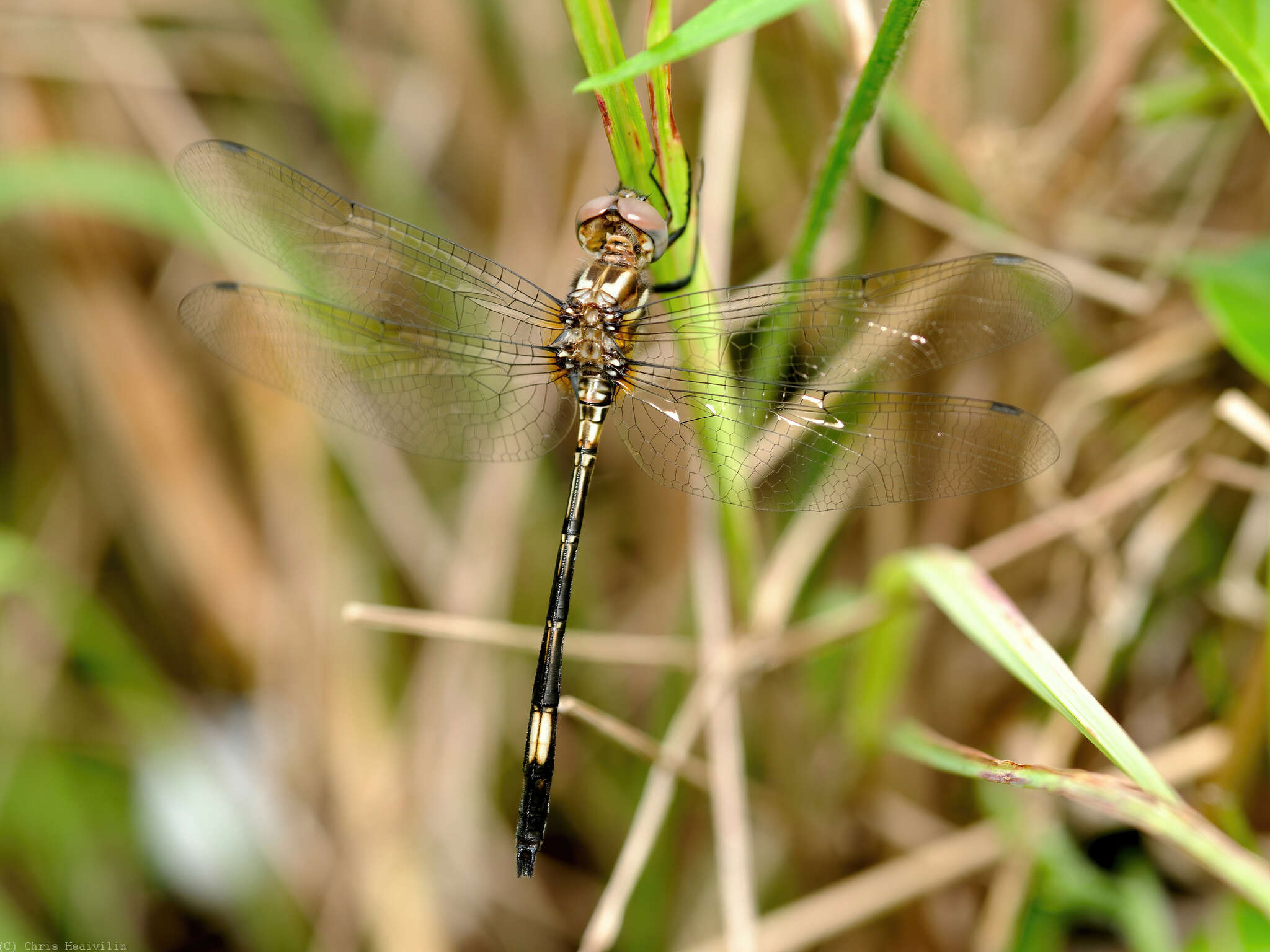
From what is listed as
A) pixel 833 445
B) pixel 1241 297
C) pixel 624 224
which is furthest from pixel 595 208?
pixel 1241 297

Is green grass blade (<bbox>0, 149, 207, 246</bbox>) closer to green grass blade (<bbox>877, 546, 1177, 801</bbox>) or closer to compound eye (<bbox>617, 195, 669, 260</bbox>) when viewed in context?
compound eye (<bbox>617, 195, 669, 260</bbox>)

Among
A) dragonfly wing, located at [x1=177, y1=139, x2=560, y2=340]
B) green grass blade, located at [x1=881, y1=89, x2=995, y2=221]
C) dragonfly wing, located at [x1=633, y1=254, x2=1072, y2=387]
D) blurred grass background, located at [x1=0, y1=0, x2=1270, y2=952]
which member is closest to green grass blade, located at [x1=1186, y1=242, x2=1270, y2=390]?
blurred grass background, located at [x1=0, y1=0, x2=1270, y2=952]

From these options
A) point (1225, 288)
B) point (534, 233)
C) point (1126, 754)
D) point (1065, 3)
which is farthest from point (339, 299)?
point (1065, 3)

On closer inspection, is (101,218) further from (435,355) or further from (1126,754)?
(1126,754)

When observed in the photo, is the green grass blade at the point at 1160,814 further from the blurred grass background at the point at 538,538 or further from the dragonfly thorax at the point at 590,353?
the dragonfly thorax at the point at 590,353

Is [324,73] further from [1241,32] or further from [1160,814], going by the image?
[1160,814]
